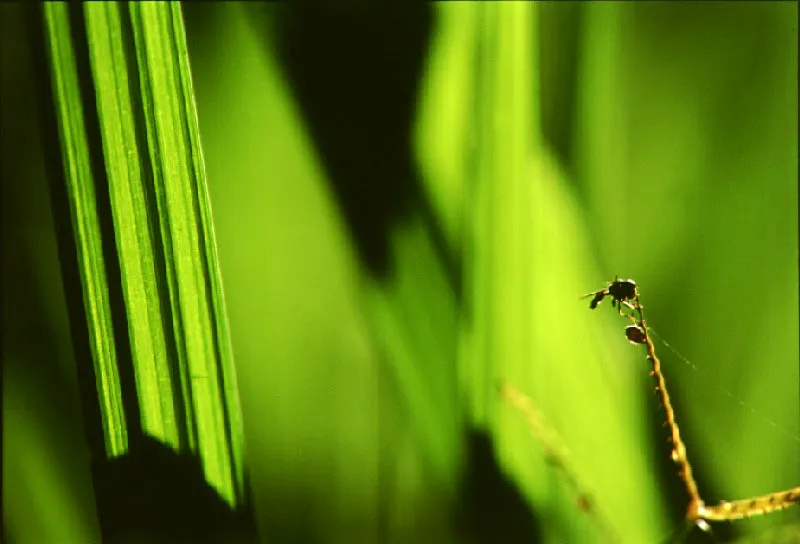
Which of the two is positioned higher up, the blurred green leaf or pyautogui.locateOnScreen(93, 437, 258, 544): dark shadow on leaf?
the blurred green leaf

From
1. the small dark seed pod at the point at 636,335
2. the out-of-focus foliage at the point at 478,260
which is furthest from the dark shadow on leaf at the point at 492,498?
the small dark seed pod at the point at 636,335

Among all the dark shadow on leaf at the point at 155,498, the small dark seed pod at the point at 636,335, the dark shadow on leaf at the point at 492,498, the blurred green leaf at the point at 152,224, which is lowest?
the dark shadow on leaf at the point at 492,498

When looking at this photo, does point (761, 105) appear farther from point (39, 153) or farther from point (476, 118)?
point (39, 153)

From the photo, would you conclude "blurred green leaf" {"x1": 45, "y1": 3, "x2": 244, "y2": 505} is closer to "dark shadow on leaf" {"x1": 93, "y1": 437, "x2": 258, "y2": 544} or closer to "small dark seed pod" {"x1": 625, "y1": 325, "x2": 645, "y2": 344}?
"dark shadow on leaf" {"x1": 93, "y1": 437, "x2": 258, "y2": 544}

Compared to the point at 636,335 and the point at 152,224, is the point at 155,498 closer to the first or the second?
the point at 152,224

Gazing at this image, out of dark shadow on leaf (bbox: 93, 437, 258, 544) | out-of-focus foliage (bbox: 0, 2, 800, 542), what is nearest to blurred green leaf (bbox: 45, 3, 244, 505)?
dark shadow on leaf (bbox: 93, 437, 258, 544)

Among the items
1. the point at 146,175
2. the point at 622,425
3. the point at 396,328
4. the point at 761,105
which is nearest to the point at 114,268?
the point at 146,175

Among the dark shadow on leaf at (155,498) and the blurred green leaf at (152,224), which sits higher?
the blurred green leaf at (152,224)

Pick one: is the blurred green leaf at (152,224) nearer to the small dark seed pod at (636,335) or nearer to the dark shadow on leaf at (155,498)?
the dark shadow on leaf at (155,498)
